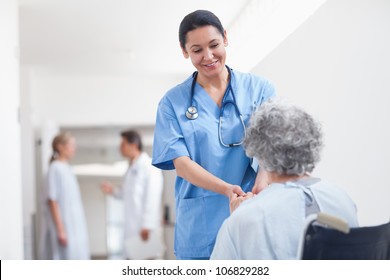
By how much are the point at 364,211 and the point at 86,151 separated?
5681mm

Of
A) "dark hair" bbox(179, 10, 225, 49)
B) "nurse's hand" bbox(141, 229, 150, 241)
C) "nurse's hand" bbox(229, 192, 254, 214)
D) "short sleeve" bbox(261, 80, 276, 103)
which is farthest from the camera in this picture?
"nurse's hand" bbox(141, 229, 150, 241)

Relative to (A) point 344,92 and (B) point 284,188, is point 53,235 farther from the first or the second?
(B) point 284,188

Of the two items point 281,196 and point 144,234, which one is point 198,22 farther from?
point 144,234

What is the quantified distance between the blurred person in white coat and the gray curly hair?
2.57 metres

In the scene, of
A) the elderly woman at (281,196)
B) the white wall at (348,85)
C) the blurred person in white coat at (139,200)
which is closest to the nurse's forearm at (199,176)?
the elderly woman at (281,196)

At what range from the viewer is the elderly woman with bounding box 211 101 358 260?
1.26 metres

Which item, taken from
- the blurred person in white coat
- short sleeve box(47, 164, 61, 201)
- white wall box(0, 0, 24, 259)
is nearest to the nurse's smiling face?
white wall box(0, 0, 24, 259)

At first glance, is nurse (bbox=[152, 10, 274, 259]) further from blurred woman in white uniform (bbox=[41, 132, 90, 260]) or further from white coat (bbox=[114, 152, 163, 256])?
blurred woman in white uniform (bbox=[41, 132, 90, 260])

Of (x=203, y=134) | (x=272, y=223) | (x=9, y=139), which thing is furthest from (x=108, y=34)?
(x=272, y=223)

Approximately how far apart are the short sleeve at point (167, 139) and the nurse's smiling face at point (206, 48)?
173 mm

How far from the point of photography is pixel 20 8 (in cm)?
281

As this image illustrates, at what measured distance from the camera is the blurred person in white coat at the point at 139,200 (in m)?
3.89

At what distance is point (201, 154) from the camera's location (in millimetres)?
1803

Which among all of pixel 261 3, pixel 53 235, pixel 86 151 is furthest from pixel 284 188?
pixel 86 151
